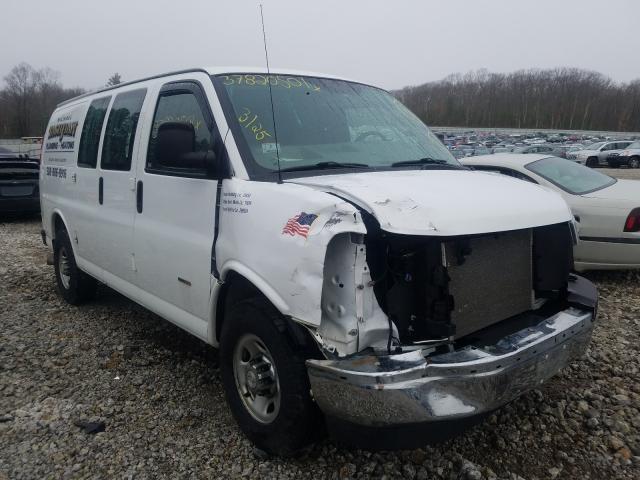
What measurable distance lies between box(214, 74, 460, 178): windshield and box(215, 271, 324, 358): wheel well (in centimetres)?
59

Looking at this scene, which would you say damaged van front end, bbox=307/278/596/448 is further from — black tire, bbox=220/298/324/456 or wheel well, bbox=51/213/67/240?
wheel well, bbox=51/213/67/240

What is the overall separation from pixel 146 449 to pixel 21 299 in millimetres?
3698

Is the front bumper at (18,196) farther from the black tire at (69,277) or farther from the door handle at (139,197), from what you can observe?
the door handle at (139,197)

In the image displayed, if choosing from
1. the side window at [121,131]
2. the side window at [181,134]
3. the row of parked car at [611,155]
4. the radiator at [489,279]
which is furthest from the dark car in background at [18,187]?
the row of parked car at [611,155]

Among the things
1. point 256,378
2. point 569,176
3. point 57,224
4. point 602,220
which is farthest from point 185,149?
point 569,176

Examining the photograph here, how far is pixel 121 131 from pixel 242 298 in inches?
80.8

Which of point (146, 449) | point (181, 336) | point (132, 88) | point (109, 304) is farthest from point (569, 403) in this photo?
point (109, 304)

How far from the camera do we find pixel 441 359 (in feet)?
7.23

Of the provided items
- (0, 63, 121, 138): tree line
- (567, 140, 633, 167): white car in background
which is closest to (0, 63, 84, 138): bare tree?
(0, 63, 121, 138): tree line

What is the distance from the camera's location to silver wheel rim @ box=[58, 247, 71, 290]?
18.0 ft

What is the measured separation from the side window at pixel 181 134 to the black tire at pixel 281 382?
34.4 inches

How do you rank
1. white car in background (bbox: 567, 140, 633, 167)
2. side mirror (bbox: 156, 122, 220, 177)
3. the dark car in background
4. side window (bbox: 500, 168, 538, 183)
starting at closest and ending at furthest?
side mirror (bbox: 156, 122, 220, 177)
side window (bbox: 500, 168, 538, 183)
the dark car in background
white car in background (bbox: 567, 140, 633, 167)

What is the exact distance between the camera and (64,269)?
564cm

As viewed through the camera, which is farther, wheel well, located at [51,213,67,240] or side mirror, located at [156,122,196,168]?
wheel well, located at [51,213,67,240]
